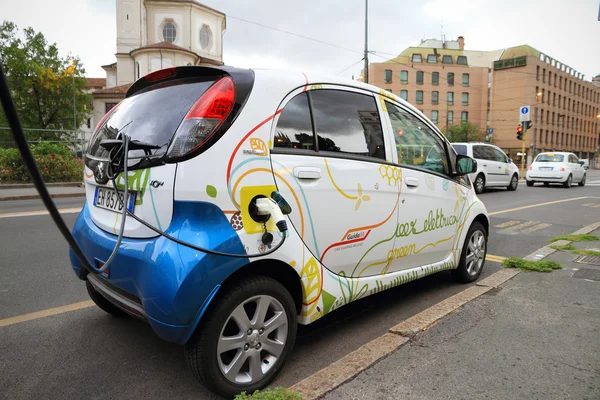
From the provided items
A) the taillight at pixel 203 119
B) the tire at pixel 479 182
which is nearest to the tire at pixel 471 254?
the taillight at pixel 203 119

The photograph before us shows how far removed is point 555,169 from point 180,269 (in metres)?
21.0

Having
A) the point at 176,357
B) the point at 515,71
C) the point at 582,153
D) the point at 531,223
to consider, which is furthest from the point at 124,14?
the point at 582,153

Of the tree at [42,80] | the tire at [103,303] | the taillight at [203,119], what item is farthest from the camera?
the tree at [42,80]

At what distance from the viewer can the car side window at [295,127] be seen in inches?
97.7

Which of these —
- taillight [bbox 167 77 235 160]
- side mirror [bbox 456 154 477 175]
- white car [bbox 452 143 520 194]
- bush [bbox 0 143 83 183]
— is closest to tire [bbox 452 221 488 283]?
side mirror [bbox 456 154 477 175]

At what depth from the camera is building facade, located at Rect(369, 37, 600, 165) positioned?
234ft

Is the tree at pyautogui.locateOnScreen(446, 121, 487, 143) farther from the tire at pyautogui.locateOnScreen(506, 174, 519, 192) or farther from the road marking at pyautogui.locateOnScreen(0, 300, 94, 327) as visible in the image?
the road marking at pyautogui.locateOnScreen(0, 300, 94, 327)

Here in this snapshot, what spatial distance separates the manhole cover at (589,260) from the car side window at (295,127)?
4.42 meters

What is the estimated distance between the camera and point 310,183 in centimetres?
256

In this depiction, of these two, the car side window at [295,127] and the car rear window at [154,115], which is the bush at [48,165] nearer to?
the car rear window at [154,115]

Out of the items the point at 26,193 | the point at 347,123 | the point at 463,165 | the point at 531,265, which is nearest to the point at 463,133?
the point at 26,193

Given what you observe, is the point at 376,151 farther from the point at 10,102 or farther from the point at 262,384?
the point at 10,102

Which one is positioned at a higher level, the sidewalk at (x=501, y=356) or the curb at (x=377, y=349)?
the curb at (x=377, y=349)

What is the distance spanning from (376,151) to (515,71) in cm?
8018
